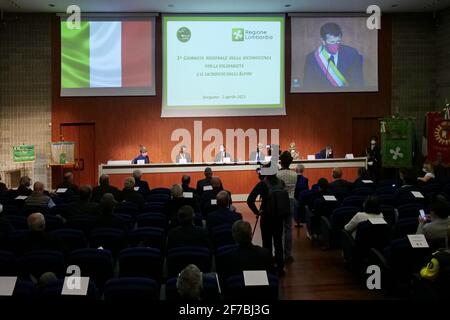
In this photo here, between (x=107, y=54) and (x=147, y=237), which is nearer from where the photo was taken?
(x=147, y=237)

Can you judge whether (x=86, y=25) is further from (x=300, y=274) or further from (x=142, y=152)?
(x=300, y=274)

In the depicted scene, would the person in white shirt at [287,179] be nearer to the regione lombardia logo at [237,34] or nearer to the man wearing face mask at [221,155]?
the man wearing face mask at [221,155]


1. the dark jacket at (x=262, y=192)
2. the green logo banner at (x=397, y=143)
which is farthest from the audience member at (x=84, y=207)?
the green logo banner at (x=397, y=143)

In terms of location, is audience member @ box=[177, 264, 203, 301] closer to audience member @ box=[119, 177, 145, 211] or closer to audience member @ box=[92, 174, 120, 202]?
audience member @ box=[119, 177, 145, 211]

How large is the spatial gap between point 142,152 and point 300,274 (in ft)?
24.9

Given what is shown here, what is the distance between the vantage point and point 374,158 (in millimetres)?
13953

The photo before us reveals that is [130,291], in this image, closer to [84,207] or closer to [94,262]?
[94,262]

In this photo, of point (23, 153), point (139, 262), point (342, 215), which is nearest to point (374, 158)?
point (342, 215)

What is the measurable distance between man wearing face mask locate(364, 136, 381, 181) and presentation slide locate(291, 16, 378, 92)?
175cm

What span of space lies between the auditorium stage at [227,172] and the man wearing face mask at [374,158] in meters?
0.90

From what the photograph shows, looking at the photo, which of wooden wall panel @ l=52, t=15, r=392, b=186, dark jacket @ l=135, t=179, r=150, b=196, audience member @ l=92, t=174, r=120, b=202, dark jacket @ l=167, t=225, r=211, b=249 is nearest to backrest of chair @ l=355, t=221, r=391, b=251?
dark jacket @ l=167, t=225, r=211, b=249

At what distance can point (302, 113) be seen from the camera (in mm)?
14508

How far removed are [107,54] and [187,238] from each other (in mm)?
9831
